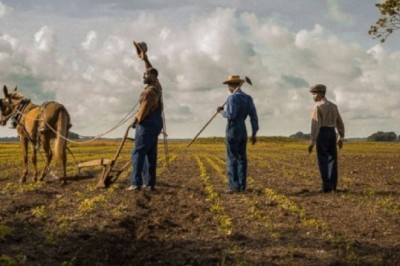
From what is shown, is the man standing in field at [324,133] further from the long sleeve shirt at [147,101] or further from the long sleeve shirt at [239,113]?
the long sleeve shirt at [147,101]

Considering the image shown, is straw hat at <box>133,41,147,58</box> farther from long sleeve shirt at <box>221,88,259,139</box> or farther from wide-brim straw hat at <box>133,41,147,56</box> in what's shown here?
long sleeve shirt at <box>221,88,259,139</box>

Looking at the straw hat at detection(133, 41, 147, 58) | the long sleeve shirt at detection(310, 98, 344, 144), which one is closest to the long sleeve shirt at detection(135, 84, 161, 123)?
the straw hat at detection(133, 41, 147, 58)

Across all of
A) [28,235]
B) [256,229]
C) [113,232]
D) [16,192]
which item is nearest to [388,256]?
[256,229]

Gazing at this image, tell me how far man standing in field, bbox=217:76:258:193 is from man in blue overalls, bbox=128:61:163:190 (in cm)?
153

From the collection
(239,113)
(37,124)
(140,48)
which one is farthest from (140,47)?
(37,124)

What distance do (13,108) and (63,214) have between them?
829 cm

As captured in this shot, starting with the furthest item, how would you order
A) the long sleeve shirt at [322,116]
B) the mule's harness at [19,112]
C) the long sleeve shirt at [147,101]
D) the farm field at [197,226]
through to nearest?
the mule's harness at [19,112] → the long sleeve shirt at [322,116] → the long sleeve shirt at [147,101] → the farm field at [197,226]

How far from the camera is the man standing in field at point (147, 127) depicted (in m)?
→ 13.4

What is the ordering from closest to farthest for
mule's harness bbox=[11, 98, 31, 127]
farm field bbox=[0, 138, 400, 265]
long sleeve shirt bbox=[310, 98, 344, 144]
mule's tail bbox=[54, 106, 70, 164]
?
1. farm field bbox=[0, 138, 400, 265]
2. long sleeve shirt bbox=[310, 98, 344, 144]
3. mule's tail bbox=[54, 106, 70, 164]
4. mule's harness bbox=[11, 98, 31, 127]

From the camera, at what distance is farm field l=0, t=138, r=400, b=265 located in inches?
290

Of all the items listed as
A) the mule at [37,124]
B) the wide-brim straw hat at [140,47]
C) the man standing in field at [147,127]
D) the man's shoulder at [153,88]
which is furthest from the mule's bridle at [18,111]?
the man's shoulder at [153,88]

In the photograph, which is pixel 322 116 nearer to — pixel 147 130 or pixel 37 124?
pixel 147 130

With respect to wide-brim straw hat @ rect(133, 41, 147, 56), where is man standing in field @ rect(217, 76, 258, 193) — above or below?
below

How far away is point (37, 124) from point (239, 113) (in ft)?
19.2
